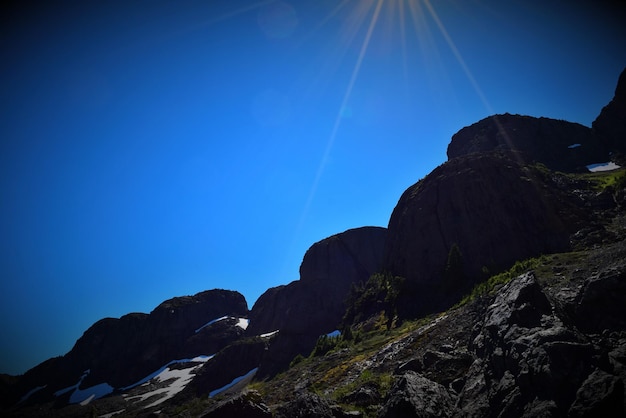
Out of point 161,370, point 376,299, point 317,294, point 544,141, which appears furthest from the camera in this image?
point 161,370

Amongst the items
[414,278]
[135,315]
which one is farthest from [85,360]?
[414,278]

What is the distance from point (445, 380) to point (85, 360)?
198 meters

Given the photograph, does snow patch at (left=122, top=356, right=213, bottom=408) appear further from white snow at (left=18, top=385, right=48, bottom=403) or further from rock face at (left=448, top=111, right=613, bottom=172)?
rock face at (left=448, top=111, right=613, bottom=172)

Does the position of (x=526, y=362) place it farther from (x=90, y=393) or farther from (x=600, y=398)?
(x=90, y=393)

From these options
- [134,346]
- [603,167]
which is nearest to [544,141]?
[603,167]

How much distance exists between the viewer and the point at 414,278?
64625 mm

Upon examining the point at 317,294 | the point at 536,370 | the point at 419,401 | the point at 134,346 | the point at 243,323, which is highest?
the point at 134,346

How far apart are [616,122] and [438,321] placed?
13183cm

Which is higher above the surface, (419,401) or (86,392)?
(86,392)

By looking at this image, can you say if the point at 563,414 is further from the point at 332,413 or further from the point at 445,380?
the point at 332,413

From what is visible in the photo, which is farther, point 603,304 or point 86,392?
point 86,392

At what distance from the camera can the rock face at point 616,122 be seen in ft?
338

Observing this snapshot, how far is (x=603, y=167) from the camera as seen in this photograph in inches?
3632

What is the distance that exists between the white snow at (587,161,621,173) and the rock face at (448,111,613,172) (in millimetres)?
2308
